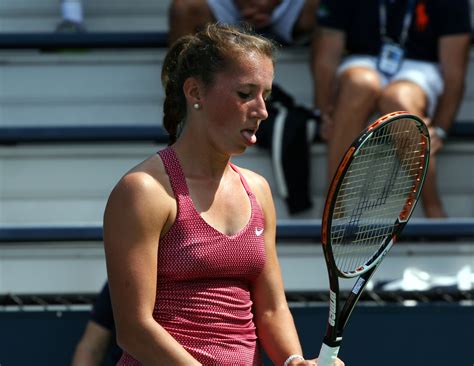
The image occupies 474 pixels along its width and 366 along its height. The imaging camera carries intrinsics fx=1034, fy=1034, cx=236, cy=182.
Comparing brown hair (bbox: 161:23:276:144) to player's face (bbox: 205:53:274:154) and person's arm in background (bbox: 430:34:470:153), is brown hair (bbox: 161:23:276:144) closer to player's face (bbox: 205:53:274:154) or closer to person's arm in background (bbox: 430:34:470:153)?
player's face (bbox: 205:53:274:154)

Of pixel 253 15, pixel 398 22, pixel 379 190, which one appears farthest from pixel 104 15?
pixel 379 190

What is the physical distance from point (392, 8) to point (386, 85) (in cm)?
39

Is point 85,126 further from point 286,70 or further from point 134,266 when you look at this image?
point 134,266

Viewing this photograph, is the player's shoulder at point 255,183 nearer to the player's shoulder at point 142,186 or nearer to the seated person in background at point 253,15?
the player's shoulder at point 142,186

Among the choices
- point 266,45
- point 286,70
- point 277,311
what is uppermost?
point 266,45

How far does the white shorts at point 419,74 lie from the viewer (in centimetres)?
452

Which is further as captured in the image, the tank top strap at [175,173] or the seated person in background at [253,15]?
the seated person in background at [253,15]

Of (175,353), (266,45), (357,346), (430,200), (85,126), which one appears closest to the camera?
(175,353)

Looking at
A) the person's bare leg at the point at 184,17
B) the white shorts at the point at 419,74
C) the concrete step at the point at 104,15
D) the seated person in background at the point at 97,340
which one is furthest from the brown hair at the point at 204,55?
the concrete step at the point at 104,15

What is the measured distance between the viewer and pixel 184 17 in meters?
4.81

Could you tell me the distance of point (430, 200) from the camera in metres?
4.46

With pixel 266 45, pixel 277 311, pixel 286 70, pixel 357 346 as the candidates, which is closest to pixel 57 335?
pixel 357 346

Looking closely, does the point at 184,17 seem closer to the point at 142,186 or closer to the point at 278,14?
the point at 278,14

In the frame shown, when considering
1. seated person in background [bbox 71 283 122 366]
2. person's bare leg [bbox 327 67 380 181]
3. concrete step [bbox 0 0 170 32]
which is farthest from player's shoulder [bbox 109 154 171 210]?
concrete step [bbox 0 0 170 32]
